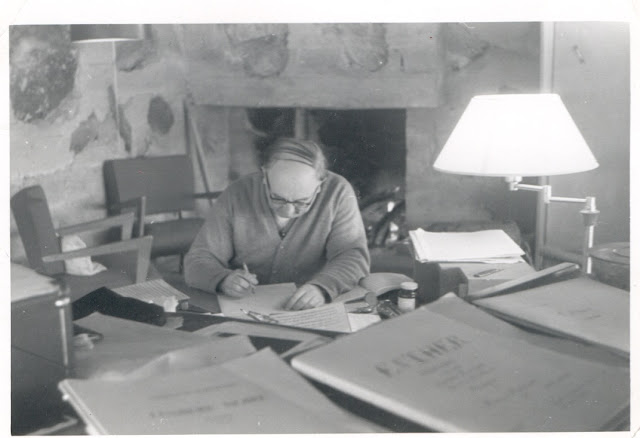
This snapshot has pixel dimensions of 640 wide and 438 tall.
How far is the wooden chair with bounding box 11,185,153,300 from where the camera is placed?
8.22 ft

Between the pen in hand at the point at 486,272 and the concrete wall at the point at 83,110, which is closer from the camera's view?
the pen in hand at the point at 486,272

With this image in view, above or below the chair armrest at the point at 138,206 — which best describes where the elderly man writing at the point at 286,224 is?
above

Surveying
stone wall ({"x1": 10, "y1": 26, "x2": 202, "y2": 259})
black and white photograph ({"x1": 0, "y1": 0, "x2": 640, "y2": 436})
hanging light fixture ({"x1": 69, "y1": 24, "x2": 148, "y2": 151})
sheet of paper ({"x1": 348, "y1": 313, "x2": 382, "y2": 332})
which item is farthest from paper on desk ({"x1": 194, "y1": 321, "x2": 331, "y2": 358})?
stone wall ({"x1": 10, "y1": 26, "x2": 202, "y2": 259})

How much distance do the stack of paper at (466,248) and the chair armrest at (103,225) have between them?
1.56m

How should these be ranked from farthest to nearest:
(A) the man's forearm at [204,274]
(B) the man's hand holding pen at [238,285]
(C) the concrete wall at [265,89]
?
1. (C) the concrete wall at [265,89]
2. (A) the man's forearm at [204,274]
3. (B) the man's hand holding pen at [238,285]

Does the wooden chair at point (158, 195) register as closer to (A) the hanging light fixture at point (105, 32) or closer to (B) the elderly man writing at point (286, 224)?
(A) the hanging light fixture at point (105, 32)

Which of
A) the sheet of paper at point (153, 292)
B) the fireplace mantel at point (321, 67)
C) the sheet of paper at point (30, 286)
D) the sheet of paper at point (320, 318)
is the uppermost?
the fireplace mantel at point (321, 67)

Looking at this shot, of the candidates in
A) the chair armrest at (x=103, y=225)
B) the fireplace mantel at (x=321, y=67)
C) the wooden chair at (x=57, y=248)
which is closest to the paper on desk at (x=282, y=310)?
the wooden chair at (x=57, y=248)

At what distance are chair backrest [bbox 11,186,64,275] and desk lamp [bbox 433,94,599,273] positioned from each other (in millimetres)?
1665

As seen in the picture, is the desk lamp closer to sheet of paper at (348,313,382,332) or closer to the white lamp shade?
the white lamp shade

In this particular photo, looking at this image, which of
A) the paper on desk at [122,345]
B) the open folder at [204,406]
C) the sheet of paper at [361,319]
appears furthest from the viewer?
the sheet of paper at [361,319]

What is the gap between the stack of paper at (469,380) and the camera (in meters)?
0.75

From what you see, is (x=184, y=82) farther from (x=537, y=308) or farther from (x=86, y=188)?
(x=537, y=308)
